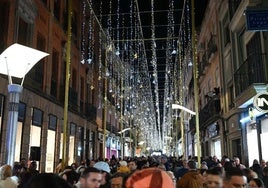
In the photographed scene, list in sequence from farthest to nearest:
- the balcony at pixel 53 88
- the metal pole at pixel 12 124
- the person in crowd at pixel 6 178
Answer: the balcony at pixel 53 88
the metal pole at pixel 12 124
the person in crowd at pixel 6 178

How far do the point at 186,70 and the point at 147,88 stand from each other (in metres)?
5.74

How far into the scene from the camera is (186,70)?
149ft

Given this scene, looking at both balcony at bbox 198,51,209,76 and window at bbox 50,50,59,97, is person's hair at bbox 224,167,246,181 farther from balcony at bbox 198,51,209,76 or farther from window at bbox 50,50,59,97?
balcony at bbox 198,51,209,76

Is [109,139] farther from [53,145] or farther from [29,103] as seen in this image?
[29,103]

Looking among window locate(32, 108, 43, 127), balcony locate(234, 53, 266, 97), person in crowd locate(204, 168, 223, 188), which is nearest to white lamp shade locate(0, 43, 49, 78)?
person in crowd locate(204, 168, 223, 188)

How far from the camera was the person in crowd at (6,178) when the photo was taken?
7.07 meters

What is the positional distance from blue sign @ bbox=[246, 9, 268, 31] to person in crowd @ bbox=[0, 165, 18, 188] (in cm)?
741

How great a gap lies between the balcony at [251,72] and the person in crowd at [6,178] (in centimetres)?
1072

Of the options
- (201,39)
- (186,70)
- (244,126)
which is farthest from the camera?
(186,70)

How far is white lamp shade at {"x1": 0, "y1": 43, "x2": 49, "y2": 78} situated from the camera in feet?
25.0

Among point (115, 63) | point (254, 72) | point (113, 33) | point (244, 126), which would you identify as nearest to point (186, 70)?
point (115, 63)

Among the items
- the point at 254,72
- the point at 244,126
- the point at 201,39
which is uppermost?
the point at 201,39

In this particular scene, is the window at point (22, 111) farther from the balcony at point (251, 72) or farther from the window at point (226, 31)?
the window at point (226, 31)

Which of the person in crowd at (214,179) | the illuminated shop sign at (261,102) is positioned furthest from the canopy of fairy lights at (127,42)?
the person in crowd at (214,179)
